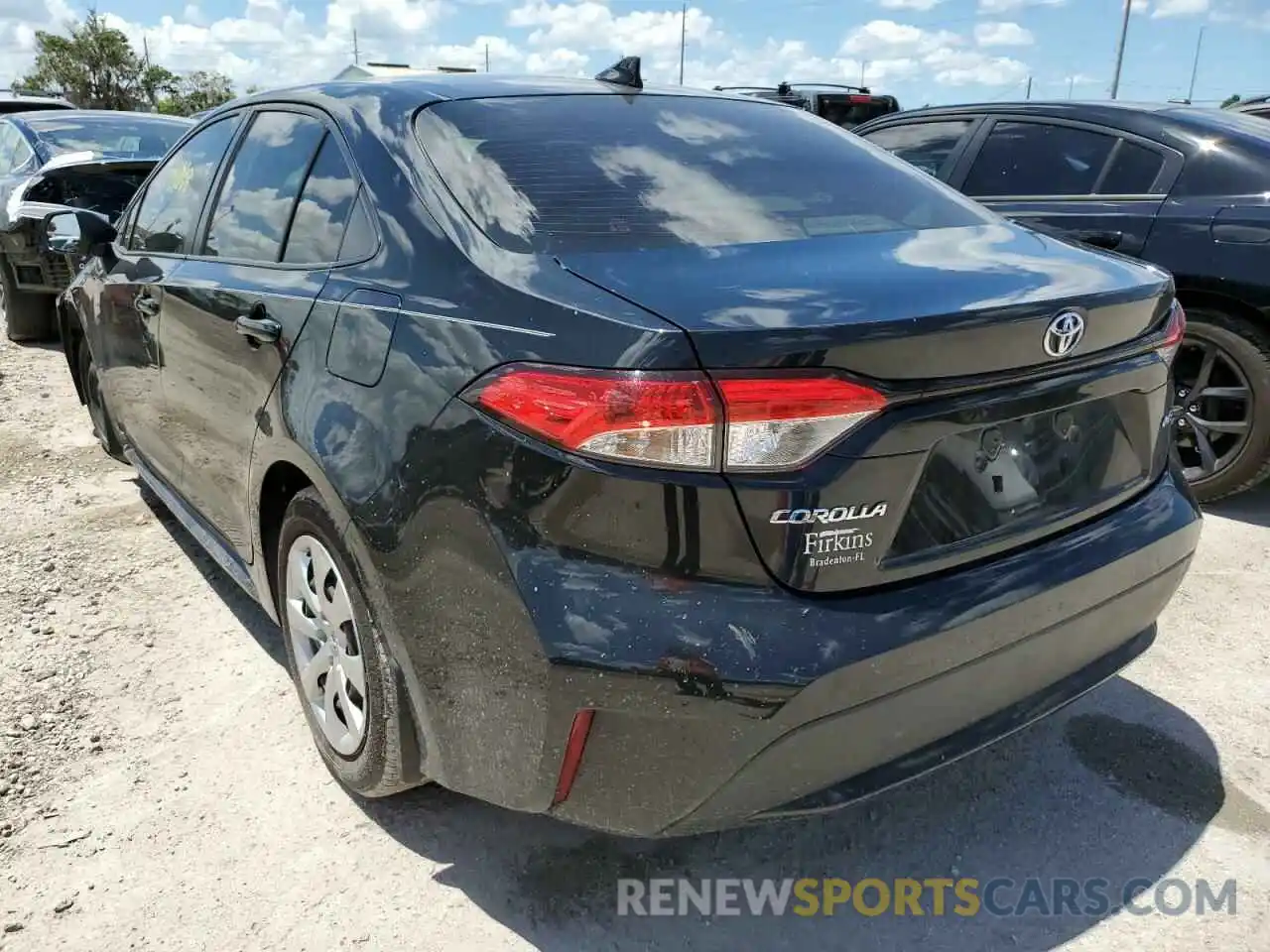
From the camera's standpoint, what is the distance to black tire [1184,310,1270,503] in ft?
13.1

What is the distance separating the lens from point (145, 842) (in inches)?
91.0

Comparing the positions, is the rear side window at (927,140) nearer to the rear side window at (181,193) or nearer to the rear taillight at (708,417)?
the rear side window at (181,193)

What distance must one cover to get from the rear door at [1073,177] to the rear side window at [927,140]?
132mm

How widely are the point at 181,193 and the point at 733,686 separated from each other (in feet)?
9.03

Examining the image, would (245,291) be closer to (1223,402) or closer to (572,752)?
(572,752)

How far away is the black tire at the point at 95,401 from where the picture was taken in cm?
421

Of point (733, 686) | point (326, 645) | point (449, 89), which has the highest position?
point (449, 89)

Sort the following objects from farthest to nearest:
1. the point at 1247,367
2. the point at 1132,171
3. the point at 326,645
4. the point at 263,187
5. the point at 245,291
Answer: the point at 1132,171
the point at 1247,367
the point at 263,187
the point at 245,291
the point at 326,645

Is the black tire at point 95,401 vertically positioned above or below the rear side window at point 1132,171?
below

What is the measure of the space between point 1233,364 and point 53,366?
7.08 metres

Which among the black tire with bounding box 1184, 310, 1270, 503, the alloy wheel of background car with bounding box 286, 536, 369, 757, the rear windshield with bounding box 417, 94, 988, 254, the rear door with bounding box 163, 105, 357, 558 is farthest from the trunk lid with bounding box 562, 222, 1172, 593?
the black tire with bounding box 1184, 310, 1270, 503

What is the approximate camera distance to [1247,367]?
4043 millimetres

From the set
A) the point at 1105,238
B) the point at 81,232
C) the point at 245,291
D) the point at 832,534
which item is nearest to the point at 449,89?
the point at 245,291

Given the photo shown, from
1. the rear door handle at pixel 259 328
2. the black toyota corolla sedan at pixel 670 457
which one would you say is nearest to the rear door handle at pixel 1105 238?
the black toyota corolla sedan at pixel 670 457
